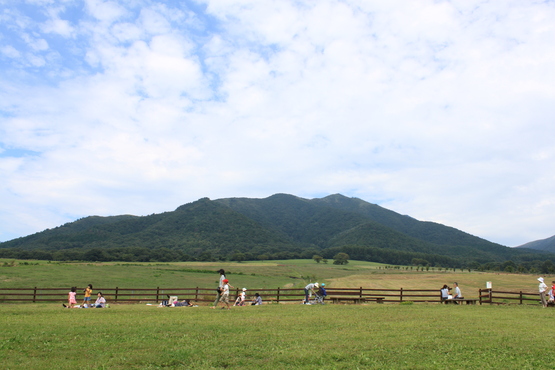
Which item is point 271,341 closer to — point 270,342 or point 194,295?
point 270,342

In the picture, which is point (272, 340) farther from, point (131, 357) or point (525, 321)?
point (525, 321)

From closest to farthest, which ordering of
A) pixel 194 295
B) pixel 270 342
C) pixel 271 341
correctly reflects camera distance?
pixel 270 342 → pixel 271 341 → pixel 194 295

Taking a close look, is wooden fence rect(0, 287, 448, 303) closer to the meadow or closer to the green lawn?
the meadow

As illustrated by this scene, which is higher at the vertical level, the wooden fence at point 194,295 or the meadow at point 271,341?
the meadow at point 271,341

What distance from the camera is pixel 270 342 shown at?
11594 millimetres

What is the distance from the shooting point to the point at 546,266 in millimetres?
134375

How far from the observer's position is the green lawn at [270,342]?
9.48 m

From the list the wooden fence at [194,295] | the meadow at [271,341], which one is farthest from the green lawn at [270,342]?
the wooden fence at [194,295]

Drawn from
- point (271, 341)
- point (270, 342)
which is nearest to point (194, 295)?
point (271, 341)

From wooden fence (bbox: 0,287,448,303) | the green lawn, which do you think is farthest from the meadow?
wooden fence (bbox: 0,287,448,303)

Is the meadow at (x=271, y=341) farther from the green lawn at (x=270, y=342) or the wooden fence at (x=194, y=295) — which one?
the wooden fence at (x=194, y=295)

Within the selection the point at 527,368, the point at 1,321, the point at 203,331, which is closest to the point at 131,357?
the point at 203,331

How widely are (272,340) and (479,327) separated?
8.20m

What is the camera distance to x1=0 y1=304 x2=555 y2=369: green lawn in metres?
9.48
